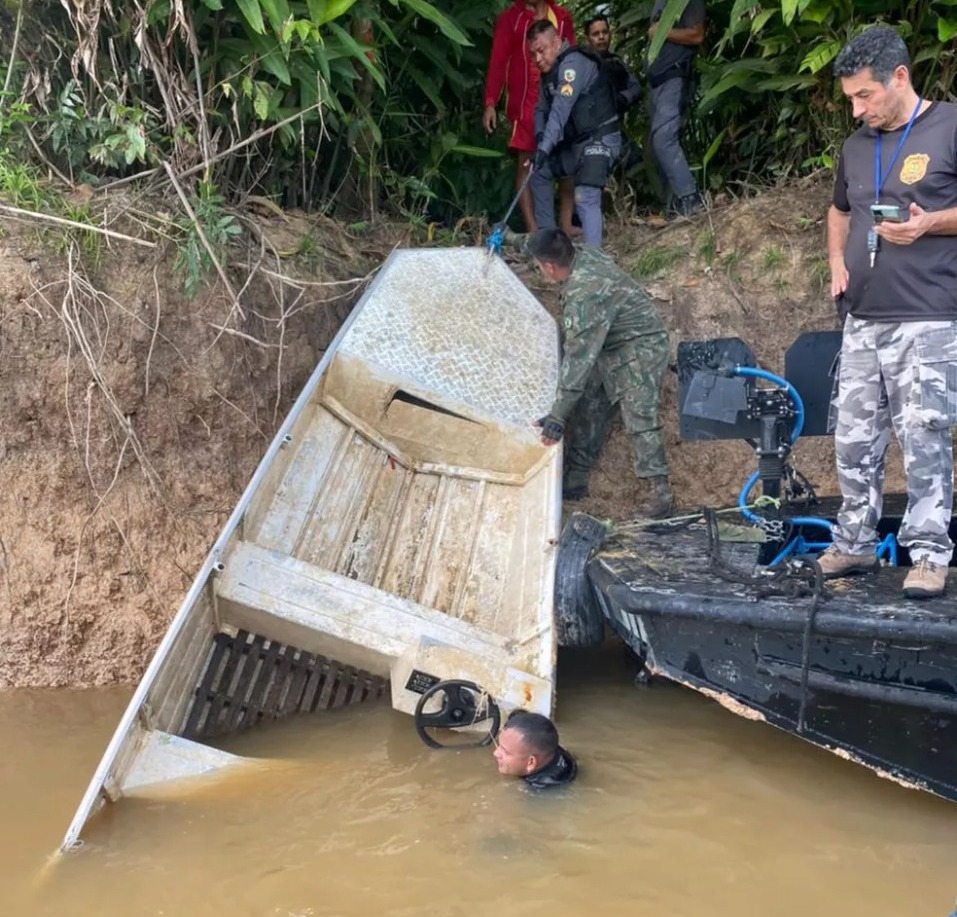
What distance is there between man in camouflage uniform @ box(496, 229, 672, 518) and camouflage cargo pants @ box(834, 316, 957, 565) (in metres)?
1.29

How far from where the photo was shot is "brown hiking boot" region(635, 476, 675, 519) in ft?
14.3

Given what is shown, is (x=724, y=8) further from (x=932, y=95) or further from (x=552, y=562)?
(x=552, y=562)

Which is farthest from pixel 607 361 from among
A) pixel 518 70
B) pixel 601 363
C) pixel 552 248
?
pixel 518 70

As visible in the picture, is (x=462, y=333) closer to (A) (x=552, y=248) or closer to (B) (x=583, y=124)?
(A) (x=552, y=248)

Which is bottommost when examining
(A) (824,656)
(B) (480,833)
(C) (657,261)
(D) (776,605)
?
(B) (480,833)

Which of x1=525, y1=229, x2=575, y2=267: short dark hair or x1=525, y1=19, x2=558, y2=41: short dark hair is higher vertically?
x1=525, y1=19, x2=558, y2=41: short dark hair

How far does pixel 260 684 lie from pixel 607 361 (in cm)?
213

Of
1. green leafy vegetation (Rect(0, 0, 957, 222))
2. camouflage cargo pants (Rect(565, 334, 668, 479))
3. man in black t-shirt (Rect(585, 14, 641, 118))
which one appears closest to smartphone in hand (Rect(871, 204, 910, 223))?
camouflage cargo pants (Rect(565, 334, 668, 479))

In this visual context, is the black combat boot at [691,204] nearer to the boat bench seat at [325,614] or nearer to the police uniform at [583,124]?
the police uniform at [583,124]

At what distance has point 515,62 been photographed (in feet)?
17.7

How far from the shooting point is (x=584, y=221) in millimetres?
5234

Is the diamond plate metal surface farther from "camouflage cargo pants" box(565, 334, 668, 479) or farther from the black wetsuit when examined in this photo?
the black wetsuit

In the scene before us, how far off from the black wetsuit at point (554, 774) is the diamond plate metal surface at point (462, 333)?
1.71 metres

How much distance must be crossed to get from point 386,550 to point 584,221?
86.3 inches
